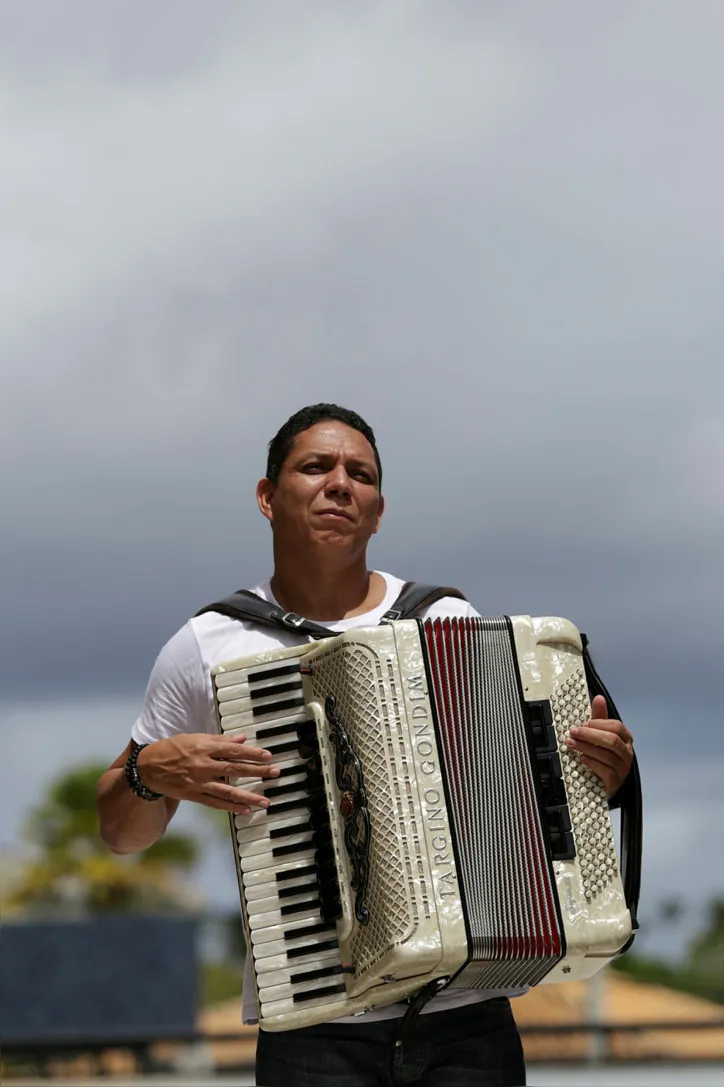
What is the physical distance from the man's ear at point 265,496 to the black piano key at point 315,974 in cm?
104

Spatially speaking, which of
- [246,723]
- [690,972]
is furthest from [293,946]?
[690,972]

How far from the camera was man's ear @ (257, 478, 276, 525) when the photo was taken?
11.2 ft

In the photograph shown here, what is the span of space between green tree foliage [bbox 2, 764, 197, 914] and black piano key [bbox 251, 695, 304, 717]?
26.3 m

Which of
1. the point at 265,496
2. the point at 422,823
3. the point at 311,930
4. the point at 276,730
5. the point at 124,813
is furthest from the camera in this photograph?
the point at 265,496

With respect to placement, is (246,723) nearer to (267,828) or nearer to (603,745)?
(267,828)

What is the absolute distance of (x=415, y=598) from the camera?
328 cm

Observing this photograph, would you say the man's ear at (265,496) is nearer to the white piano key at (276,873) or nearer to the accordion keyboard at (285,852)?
the accordion keyboard at (285,852)

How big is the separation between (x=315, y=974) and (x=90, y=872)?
89.4 ft

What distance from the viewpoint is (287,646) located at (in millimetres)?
3230

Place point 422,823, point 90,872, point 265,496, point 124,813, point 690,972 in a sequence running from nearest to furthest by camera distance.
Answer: point 422,823
point 124,813
point 265,496
point 90,872
point 690,972

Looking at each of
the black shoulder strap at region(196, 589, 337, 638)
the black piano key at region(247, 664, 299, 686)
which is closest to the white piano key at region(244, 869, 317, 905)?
the black piano key at region(247, 664, 299, 686)

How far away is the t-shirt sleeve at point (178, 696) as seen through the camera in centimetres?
327

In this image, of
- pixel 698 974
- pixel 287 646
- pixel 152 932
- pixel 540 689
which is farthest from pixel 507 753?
pixel 698 974

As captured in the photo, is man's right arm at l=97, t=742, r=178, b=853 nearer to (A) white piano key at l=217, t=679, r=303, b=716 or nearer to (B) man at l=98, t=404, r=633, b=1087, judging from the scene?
(B) man at l=98, t=404, r=633, b=1087
